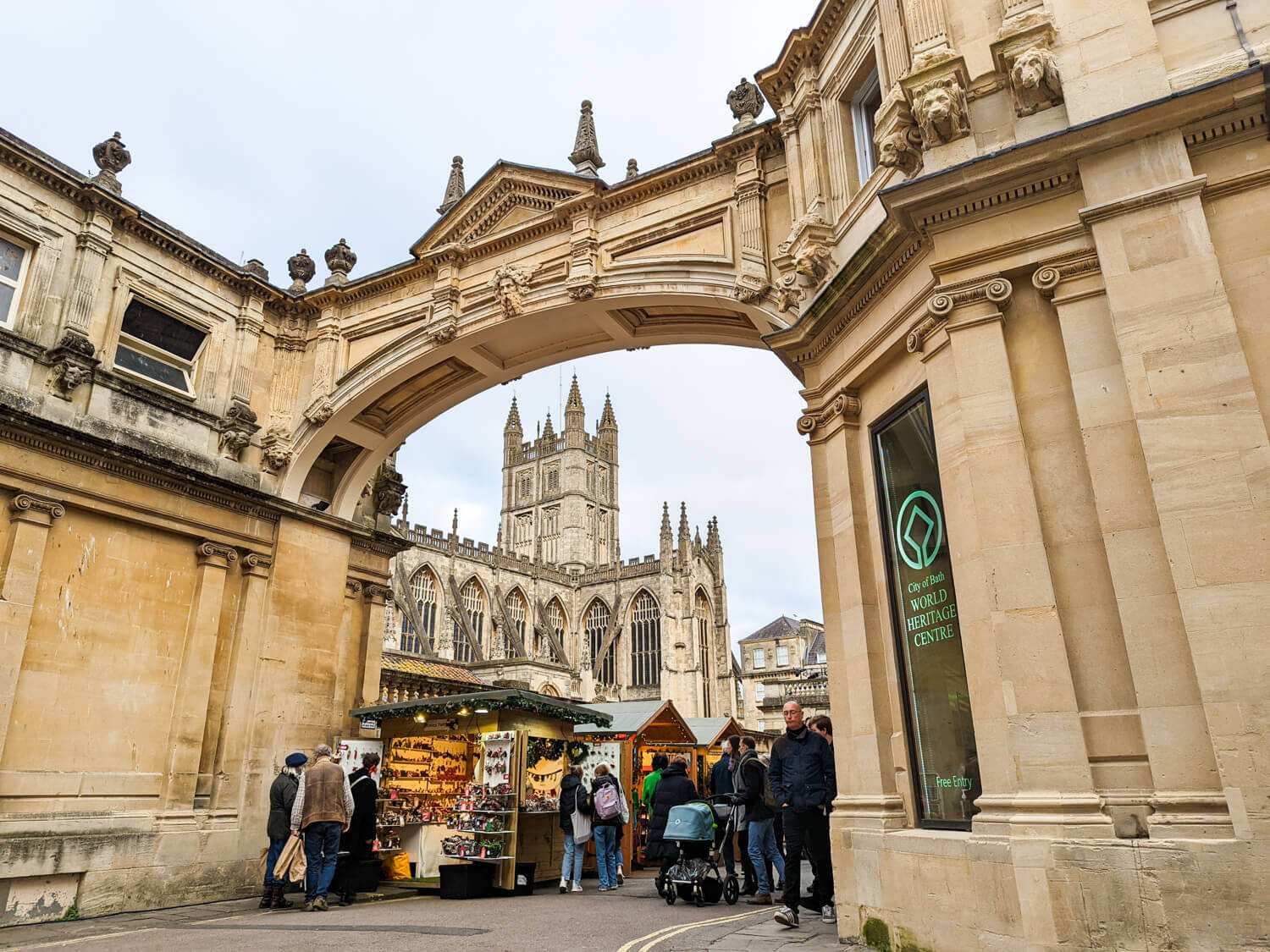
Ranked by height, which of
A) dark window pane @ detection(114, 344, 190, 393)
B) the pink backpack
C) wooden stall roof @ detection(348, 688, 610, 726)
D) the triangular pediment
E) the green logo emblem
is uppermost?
the triangular pediment

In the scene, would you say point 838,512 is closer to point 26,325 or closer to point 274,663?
point 274,663

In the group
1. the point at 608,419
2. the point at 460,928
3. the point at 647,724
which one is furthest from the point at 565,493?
the point at 460,928

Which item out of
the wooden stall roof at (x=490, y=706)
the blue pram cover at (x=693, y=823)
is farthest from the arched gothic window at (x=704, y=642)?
the blue pram cover at (x=693, y=823)

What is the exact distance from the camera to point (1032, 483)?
6.03 meters

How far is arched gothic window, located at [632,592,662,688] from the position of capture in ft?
216

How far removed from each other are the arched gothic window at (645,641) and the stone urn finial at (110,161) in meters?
56.4

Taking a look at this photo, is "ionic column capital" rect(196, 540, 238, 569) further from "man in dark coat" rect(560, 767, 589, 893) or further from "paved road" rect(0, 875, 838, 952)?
"man in dark coat" rect(560, 767, 589, 893)

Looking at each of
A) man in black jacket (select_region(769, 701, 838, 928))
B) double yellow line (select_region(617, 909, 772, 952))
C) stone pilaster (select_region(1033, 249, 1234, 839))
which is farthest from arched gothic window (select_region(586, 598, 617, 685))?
stone pilaster (select_region(1033, 249, 1234, 839))

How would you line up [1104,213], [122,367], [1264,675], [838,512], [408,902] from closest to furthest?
1. [1264,675]
2. [1104,213]
3. [838,512]
4. [408,902]
5. [122,367]

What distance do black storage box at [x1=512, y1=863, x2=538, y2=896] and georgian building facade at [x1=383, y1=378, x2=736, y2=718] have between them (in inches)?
1411

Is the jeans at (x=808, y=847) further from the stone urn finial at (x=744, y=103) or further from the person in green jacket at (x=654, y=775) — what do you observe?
the stone urn finial at (x=744, y=103)

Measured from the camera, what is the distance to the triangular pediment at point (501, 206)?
12.9m

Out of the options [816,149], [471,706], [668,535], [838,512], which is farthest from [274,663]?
[668,535]

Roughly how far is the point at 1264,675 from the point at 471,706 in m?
10.2
